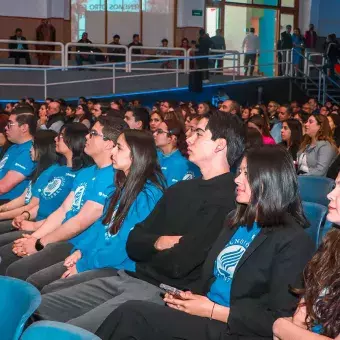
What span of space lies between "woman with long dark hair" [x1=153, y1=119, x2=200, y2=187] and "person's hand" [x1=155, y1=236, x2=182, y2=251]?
2.44m

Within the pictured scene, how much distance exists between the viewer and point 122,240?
4.48 m

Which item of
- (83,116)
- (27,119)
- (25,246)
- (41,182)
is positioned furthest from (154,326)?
(83,116)

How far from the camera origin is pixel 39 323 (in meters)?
2.67

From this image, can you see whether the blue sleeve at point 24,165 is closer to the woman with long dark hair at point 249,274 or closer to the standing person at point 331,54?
the woman with long dark hair at point 249,274

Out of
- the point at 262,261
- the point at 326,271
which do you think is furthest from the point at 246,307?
the point at 326,271

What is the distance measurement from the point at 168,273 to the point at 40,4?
1713 cm

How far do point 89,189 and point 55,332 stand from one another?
8.29 ft

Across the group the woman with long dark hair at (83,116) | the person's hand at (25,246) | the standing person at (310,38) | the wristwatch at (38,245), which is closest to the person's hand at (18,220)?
the person's hand at (25,246)

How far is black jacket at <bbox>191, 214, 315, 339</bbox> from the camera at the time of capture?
131 inches

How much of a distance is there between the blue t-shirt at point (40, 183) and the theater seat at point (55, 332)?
3.41 m

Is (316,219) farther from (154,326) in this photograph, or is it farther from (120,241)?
(154,326)

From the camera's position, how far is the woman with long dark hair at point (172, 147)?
649cm

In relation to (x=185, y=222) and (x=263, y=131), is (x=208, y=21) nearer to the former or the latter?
(x=263, y=131)

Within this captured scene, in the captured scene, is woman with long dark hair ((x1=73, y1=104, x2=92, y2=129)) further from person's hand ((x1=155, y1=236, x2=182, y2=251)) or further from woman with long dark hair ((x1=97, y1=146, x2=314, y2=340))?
woman with long dark hair ((x1=97, y1=146, x2=314, y2=340))
